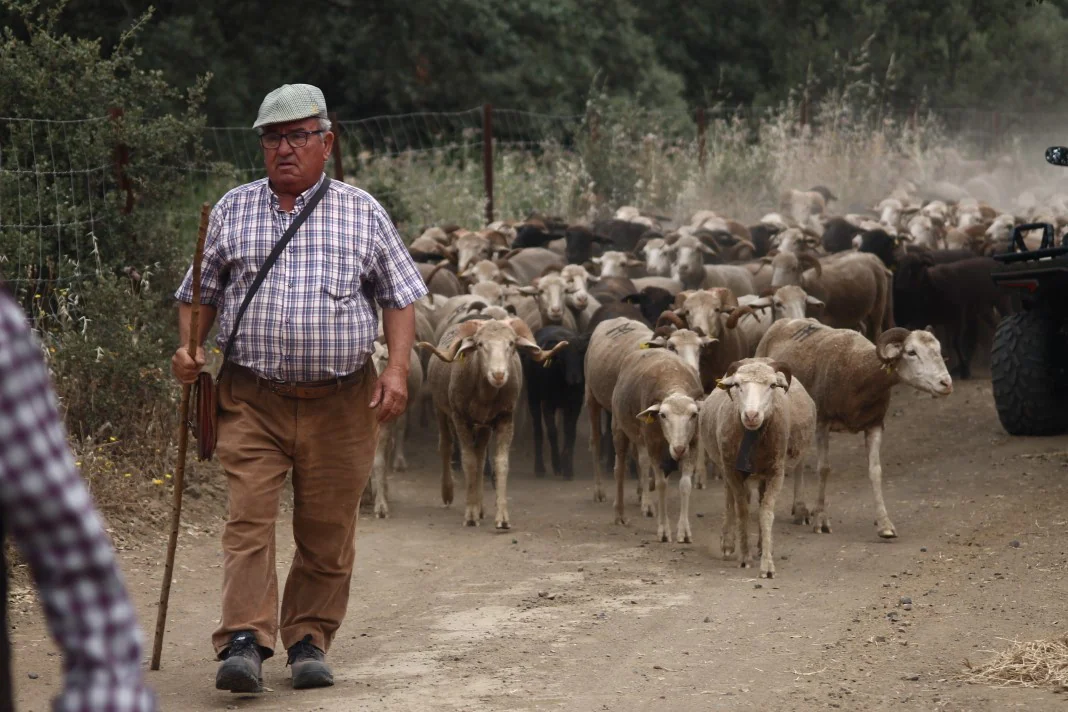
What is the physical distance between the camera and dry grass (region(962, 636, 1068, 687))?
6.06m

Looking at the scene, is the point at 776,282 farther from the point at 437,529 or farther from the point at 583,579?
the point at 583,579

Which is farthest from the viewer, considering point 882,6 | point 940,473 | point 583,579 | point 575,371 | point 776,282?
point 882,6

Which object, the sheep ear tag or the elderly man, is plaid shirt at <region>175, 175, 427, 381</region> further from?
the sheep ear tag

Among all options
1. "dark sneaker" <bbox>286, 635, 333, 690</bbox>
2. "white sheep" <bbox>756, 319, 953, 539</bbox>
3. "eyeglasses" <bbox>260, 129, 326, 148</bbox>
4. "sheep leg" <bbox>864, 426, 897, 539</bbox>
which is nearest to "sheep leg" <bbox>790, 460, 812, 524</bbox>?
"white sheep" <bbox>756, 319, 953, 539</bbox>

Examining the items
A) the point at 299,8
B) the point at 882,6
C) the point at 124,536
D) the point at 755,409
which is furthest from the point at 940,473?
the point at 882,6

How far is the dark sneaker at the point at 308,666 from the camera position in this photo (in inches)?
238

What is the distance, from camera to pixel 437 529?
411 inches

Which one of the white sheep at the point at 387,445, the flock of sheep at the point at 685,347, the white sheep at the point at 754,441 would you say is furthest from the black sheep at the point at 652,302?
the white sheep at the point at 754,441

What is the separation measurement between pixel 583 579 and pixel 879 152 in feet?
74.2

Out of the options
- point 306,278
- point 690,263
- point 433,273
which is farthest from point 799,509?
point 433,273

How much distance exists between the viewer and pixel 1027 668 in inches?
241

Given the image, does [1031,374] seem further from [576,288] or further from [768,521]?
[576,288]

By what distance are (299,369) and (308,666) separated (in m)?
1.14

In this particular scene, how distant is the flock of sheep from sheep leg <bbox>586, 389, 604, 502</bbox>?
0.02 metres
